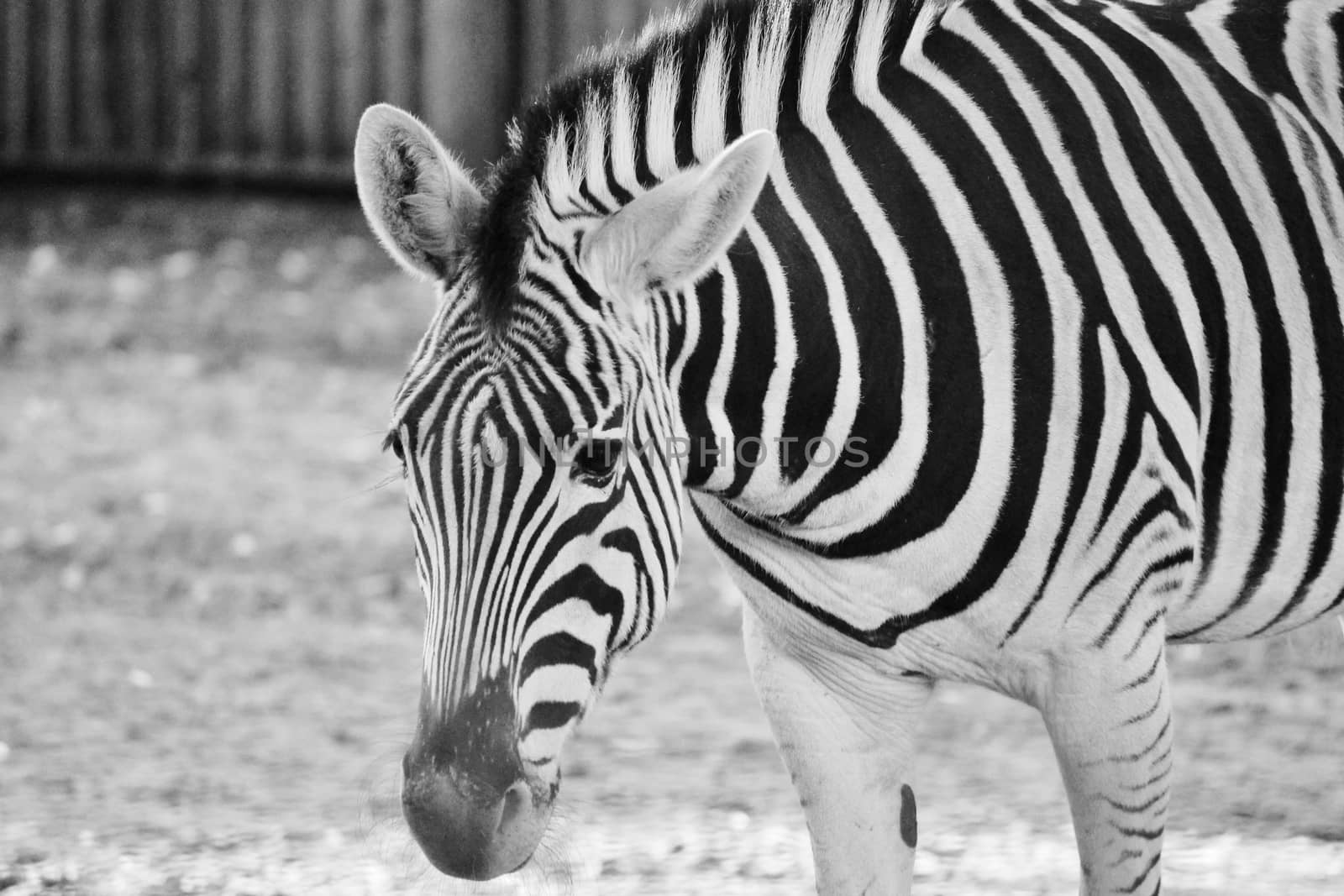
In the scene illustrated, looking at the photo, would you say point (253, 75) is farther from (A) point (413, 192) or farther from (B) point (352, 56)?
(A) point (413, 192)

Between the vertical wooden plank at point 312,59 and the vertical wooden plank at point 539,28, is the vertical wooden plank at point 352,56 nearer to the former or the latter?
the vertical wooden plank at point 312,59

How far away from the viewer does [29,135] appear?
1402 centimetres

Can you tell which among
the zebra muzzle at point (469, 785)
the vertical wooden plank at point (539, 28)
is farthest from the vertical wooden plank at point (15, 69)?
the zebra muzzle at point (469, 785)

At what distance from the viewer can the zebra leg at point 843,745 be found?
3.24 m

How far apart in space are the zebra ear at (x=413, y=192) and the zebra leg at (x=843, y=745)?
1.02 m

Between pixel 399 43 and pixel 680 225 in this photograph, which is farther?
pixel 399 43

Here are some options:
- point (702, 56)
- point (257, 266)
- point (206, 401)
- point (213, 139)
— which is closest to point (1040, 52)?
point (702, 56)

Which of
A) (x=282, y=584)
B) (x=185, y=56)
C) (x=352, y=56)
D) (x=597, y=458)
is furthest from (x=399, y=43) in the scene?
(x=597, y=458)

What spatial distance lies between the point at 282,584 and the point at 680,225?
534 cm

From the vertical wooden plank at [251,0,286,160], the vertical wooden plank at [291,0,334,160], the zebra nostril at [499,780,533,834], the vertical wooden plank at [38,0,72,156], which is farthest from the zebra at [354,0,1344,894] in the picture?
the vertical wooden plank at [38,0,72,156]

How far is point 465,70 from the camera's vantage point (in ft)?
44.6

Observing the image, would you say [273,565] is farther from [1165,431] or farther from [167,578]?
[1165,431]

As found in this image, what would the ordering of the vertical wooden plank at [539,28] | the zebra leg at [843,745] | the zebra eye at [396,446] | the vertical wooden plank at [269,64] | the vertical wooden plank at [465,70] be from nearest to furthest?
the zebra eye at [396,446], the zebra leg at [843,745], the vertical wooden plank at [465,70], the vertical wooden plank at [539,28], the vertical wooden plank at [269,64]

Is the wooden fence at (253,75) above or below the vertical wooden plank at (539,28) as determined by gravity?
below
